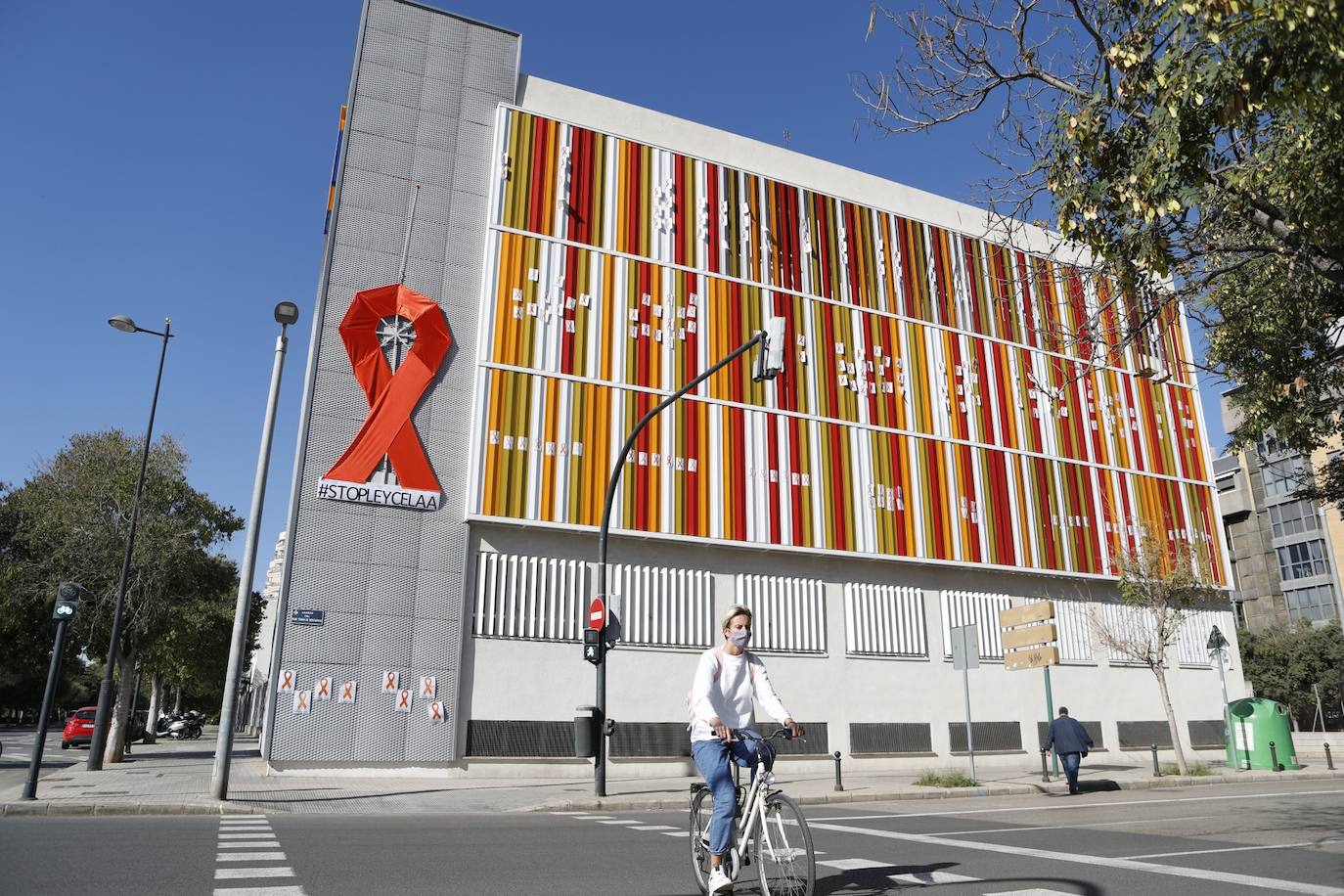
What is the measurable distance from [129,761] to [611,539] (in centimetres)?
1466

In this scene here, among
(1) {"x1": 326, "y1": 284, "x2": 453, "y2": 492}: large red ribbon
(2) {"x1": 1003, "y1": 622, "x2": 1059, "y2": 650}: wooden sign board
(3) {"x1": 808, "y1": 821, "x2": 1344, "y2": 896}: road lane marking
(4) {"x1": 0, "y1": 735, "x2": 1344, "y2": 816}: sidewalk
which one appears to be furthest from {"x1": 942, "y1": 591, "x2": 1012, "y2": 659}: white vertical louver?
(3) {"x1": 808, "y1": 821, "x2": 1344, "y2": 896}: road lane marking

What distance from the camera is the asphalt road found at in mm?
6648

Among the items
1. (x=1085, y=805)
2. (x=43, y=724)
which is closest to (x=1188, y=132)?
(x=1085, y=805)

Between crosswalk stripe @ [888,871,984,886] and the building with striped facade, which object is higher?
the building with striped facade

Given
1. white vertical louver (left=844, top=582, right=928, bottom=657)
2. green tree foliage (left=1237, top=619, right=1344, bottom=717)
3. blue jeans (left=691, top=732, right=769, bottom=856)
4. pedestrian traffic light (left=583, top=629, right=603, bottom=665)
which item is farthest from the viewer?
green tree foliage (left=1237, top=619, right=1344, bottom=717)

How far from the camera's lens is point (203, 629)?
25.7 metres

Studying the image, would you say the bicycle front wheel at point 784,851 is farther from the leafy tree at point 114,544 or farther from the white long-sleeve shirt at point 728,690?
the leafy tree at point 114,544

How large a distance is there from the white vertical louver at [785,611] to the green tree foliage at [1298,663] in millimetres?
39724

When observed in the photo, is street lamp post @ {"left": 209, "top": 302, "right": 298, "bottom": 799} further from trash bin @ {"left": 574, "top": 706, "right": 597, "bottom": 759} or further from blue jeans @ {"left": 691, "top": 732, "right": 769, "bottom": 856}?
blue jeans @ {"left": 691, "top": 732, "right": 769, "bottom": 856}

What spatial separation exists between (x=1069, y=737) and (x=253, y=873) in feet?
48.8

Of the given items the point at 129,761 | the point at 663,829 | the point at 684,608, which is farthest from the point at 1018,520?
the point at 129,761

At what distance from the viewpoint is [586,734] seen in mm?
14844

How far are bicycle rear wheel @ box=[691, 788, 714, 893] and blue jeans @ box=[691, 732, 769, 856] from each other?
0.32 m

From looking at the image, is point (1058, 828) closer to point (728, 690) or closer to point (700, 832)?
point (700, 832)
